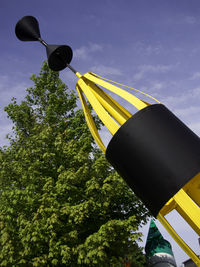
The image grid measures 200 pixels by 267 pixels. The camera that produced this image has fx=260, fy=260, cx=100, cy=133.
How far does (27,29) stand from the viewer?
6.04m

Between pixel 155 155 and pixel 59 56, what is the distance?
3.35m

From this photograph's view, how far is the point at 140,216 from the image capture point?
39.4 ft

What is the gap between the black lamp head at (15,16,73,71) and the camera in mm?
5566

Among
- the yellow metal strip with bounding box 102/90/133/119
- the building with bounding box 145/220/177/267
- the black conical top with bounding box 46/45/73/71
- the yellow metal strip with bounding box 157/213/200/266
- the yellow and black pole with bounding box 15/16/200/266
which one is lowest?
the building with bounding box 145/220/177/267

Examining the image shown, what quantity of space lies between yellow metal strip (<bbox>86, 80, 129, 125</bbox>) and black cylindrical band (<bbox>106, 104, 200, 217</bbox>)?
85 cm

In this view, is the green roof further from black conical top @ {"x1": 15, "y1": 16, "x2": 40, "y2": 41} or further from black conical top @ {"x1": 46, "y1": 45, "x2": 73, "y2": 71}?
black conical top @ {"x1": 15, "y1": 16, "x2": 40, "y2": 41}

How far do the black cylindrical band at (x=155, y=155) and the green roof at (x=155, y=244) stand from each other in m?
13.4

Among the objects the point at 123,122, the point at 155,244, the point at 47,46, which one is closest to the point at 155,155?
the point at 123,122

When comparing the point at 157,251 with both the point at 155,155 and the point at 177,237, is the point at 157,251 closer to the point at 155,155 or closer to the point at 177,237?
the point at 177,237

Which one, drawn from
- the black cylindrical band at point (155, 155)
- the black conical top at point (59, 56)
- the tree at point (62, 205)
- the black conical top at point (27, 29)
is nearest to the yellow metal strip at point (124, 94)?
the black cylindrical band at point (155, 155)

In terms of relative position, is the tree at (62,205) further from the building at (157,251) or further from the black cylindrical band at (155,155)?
the black cylindrical band at (155,155)

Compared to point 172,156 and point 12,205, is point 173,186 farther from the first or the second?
point 12,205

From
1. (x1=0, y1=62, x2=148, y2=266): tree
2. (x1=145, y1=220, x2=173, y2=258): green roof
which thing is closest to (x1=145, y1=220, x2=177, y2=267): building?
(x1=145, y1=220, x2=173, y2=258): green roof

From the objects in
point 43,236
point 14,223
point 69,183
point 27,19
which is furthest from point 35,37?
point 14,223
